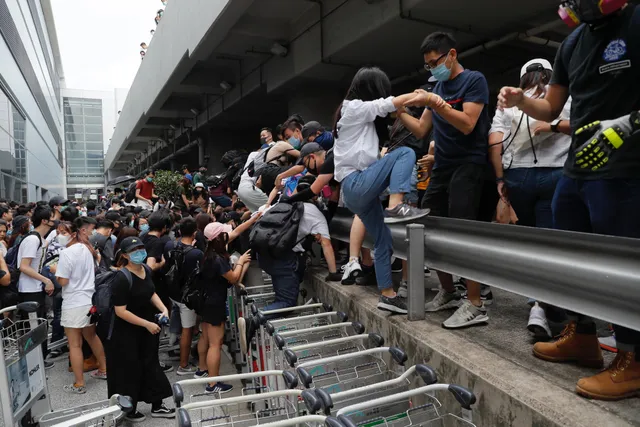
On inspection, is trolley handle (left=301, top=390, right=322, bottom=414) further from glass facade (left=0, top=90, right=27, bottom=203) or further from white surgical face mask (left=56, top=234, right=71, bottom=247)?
glass facade (left=0, top=90, right=27, bottom=203)

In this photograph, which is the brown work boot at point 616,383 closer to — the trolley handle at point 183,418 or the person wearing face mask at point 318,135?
the trolley handle at point 183,418

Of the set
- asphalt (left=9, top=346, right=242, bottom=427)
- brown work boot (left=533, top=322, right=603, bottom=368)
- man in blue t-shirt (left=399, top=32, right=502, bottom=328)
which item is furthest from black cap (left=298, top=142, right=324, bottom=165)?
brown work boot (left=533, top=322, right=603, bottom=368)

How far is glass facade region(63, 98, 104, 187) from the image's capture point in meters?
75.8

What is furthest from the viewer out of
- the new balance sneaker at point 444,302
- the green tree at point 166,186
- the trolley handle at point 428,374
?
the green tree at point 166,186

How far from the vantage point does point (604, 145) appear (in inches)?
69.9

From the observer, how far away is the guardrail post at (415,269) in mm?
2955

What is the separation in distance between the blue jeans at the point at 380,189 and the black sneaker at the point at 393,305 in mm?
143

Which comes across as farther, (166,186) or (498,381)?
(166,186)

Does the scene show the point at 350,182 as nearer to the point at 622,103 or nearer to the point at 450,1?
the point at 622,103

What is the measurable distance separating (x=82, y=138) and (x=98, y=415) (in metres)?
85.8

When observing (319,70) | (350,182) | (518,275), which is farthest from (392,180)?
(319,70)

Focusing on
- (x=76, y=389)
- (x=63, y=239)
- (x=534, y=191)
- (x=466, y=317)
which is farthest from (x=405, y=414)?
(x=63, y=239)

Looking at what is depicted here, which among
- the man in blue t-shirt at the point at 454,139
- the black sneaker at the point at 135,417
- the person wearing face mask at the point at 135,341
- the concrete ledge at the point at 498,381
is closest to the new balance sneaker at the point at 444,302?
the man in blue t-shirt at the point at 454,139

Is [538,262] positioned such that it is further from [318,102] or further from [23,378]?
[318,102]
